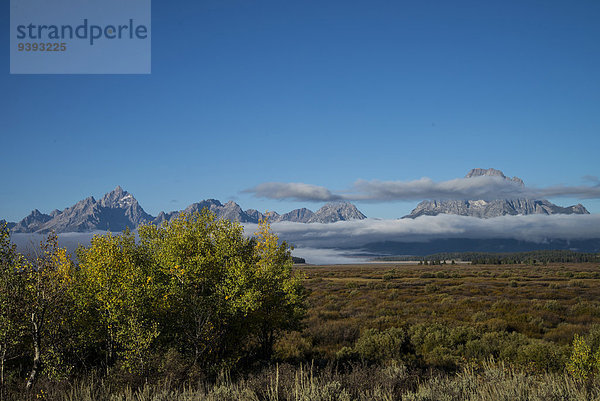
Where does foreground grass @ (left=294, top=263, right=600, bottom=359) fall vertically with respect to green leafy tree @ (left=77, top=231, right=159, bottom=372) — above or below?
below

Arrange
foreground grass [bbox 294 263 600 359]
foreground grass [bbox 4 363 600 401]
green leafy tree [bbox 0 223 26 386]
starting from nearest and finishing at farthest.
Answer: foreground grass [bbox 4 363 600 401], green leafy tree [bbox 0 223 26 386], foreground grass [bbox 294 263 600 359]

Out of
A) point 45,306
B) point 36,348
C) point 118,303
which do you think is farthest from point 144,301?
point 36,348

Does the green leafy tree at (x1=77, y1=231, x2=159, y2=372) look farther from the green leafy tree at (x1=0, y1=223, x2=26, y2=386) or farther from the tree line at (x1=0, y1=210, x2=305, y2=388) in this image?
the green leafy tree at (x1=0, y1=223, x2=26, y2=386)

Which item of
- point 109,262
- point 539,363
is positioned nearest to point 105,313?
point 109,262

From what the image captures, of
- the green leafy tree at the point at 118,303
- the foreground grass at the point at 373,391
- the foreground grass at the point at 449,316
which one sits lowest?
the foreground grass at the point at 449,316

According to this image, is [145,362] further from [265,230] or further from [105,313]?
[265,230]

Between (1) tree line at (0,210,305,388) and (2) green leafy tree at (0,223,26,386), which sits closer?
(2) green leafy tree at (0,223,26,386)

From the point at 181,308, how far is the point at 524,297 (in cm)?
4886

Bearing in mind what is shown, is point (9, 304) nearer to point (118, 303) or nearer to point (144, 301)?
point (118, 303)

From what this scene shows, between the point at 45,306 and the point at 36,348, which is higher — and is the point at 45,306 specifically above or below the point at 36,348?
above

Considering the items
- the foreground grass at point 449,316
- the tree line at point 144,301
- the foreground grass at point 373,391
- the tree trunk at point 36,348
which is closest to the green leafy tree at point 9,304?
the tree line at point 144,301

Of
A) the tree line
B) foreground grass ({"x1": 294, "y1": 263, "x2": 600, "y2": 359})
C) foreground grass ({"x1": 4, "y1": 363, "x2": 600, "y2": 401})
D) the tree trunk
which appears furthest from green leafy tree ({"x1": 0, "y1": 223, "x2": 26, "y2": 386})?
foreground grass ({"x1": 294, "y1": 263, "x2": 600, "y2": 359})

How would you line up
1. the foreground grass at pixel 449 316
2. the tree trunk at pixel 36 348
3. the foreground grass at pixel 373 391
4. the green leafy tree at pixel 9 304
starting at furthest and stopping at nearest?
1. the foreground grass at pixel 449 316
2. the tree trunk at pixel 36 348
3. the green leafy tree at pixel 9 304
4. the foreground grass at pixel 373 391

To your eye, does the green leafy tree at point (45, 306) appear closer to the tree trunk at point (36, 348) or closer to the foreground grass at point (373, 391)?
the tree trunk at point (36, 348)
